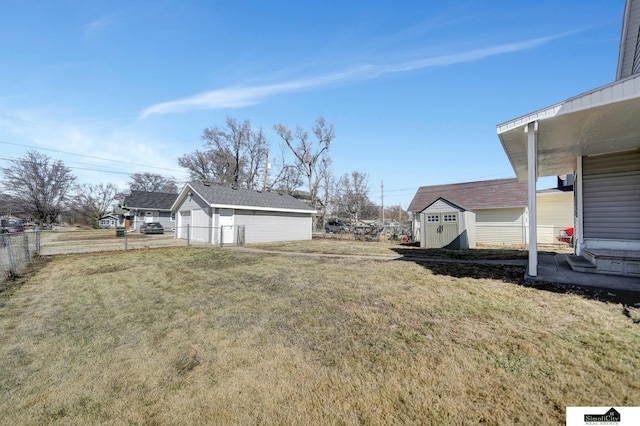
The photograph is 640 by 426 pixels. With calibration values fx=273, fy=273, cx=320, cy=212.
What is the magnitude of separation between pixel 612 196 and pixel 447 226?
26.3 ft

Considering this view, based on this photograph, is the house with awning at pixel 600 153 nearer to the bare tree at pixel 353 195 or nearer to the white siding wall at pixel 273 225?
the white siding wall at pixel 273 225

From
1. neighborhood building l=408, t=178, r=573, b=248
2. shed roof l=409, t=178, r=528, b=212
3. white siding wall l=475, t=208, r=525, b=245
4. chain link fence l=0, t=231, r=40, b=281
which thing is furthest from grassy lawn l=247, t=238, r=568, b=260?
chain link fence l=0, t=231, r=40, b=281

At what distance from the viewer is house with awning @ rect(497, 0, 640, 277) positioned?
4964mm

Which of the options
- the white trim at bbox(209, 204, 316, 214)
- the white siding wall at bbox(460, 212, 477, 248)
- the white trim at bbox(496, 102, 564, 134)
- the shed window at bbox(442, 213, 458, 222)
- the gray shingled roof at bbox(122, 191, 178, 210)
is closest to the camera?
the white trim at bbox(496, 102, 564, 134)

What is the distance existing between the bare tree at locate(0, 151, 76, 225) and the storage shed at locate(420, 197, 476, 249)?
165ft

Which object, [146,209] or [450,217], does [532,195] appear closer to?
[450,217]

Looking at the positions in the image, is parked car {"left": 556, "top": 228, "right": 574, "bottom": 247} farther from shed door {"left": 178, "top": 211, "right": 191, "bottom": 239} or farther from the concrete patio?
shed door {"left": 178, "top": 211, "right": 191, "bottom": 239}

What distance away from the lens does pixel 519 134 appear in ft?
20.9

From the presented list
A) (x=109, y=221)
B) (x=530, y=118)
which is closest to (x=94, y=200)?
(x=109, y=221)

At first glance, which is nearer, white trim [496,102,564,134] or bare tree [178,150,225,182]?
white trim [496,102,564,134]

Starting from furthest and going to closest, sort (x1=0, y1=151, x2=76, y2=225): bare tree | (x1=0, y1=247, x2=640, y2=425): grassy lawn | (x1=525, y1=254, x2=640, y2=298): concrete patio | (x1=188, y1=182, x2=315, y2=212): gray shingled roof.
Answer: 1. (x1=0, y1=151, x2=76, y2=225): bare tree
2. (x1=188, y1=182, x2=315, y2=212): gray shingled roof
3. (x1=525, y1=254, x2=640, y2=298): concrete patio
4. (x1=0, y1=247, x2=640, y2=425): grassy lawn

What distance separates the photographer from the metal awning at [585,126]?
179 inches

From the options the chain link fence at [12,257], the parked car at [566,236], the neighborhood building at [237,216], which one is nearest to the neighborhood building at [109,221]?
the neighborhood building at [237,216]

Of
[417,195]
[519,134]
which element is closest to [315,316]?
[519,134]
